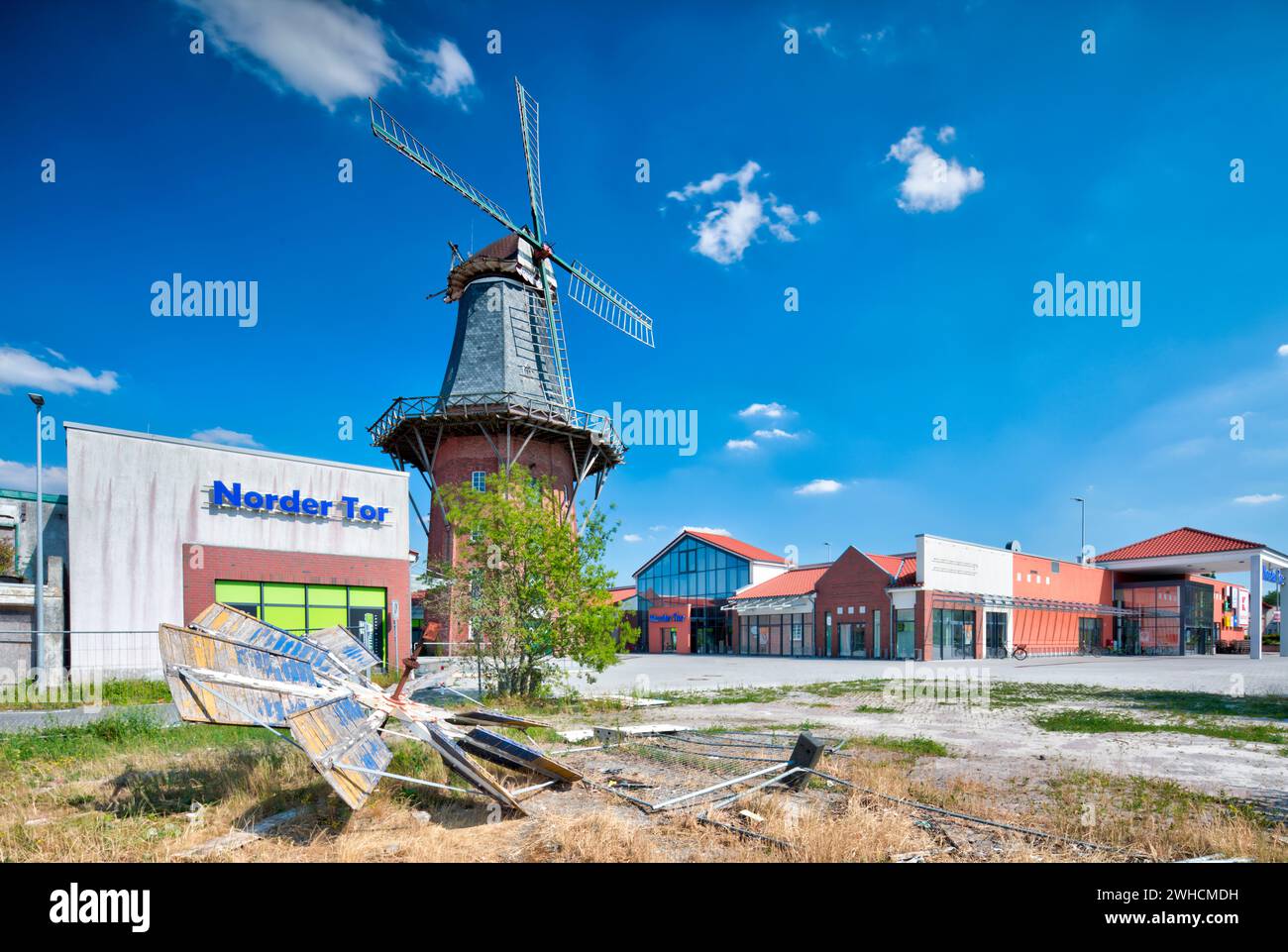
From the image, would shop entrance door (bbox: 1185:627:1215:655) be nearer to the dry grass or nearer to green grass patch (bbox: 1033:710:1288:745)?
green grass patch (bbox: 1033:710:1288:745)

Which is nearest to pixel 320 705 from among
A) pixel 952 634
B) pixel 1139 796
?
pixel 1139 796

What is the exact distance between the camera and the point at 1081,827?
21.5 feet

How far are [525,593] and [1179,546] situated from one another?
2025 inches

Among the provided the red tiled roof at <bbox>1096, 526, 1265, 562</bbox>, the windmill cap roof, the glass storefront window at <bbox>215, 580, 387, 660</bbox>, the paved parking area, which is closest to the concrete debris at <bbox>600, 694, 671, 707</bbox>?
the paved parking area

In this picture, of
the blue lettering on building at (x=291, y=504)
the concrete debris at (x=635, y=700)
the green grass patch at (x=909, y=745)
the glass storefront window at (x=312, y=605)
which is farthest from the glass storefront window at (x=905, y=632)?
the green grass patch at (x=909, y=745)

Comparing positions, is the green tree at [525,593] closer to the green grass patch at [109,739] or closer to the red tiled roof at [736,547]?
the green grass patch at [109,739]

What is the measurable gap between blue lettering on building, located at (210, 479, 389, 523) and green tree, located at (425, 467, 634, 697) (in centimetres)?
709

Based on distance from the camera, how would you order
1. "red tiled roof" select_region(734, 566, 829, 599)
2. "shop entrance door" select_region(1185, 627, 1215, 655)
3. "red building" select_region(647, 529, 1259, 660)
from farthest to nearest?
"shop entrance door" select_region(1185, 627, 1215, 655) < "red tiled roof" select_region(734, 566, 829, 599) < "red building" select_region(647, 529, 1259, 660)

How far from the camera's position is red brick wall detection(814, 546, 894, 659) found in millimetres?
41469

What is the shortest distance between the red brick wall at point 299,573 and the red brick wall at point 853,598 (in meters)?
27.4

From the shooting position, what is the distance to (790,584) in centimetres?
4953
